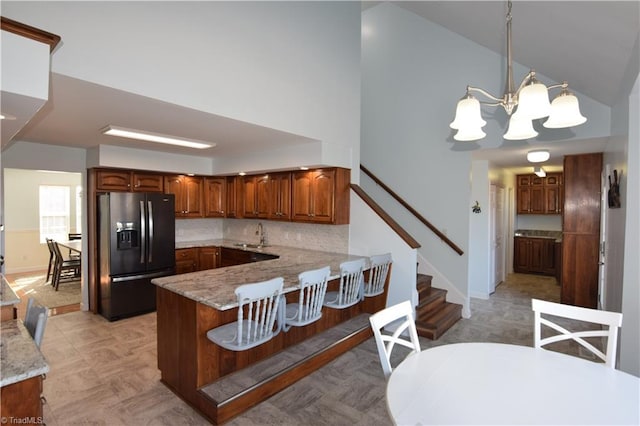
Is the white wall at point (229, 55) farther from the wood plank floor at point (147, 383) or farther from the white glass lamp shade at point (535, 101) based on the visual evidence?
the wood plank floor at point (147, 383)

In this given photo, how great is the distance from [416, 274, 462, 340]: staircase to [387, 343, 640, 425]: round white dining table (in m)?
2.14

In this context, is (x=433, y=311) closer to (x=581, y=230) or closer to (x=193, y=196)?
(x=581, y=230)

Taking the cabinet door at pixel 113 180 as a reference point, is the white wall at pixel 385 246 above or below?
below

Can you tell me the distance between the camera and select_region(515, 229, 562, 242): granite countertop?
24.6 ft

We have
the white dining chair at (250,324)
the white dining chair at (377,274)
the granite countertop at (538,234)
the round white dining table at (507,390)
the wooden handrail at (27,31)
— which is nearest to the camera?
the round white dining table at (507,390)

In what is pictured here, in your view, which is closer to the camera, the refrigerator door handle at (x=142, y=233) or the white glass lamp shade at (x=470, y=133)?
the white glass lamp shade at (x=470, y=133)

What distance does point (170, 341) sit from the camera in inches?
109

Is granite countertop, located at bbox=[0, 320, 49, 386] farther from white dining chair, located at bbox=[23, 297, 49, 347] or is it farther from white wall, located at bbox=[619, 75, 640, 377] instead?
white wall, located at bbox=[619, 75, 640, 377]

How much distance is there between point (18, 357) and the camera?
1544 mm

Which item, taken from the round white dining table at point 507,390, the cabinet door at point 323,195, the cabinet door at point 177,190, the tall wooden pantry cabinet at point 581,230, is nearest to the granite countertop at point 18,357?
the round white dining table at point 507,390

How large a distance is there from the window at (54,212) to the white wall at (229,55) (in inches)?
285

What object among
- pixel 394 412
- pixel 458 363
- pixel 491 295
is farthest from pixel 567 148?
pixel 394 412

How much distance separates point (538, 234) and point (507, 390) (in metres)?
7.77

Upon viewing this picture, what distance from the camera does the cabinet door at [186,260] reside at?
5.27 m
